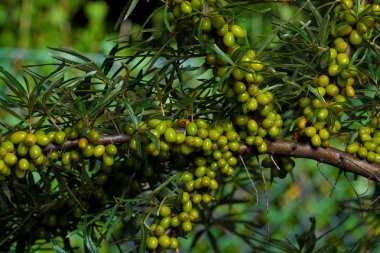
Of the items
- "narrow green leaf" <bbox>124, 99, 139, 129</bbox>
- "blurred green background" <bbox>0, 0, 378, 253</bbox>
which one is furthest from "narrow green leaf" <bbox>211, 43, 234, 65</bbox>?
"blurred green background" <bbox>0, 0, 378, 253</bbox>

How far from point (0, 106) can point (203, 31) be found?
0.65 ft

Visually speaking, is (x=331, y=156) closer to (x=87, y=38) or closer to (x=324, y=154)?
(x=324, y=154)

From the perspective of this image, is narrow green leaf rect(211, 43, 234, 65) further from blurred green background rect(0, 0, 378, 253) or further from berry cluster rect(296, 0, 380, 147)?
blurred green background rect(0, 0, 378, 253)

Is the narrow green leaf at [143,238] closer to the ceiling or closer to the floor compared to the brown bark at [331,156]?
closer to the floor

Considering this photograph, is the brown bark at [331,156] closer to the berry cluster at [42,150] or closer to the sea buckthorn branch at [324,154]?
the sea buckthorn branch at [324,154]

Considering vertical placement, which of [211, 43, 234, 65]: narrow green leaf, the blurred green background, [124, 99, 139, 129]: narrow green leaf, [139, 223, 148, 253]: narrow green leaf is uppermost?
[211, 43, 234, 65]: narrow green leaf

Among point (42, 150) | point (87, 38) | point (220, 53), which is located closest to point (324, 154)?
point (220, 53)

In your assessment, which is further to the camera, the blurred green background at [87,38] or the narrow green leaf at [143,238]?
the blurred green background at [87,38]

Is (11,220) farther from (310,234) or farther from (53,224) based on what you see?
(310,234)

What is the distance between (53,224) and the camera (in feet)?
2.50

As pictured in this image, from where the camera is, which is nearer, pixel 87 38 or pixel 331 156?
pixel 331 156

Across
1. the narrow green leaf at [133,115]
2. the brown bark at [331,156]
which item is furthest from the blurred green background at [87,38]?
the narrow green leaf at [133,115]

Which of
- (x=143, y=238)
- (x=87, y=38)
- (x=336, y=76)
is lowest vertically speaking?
(x=87, y=38)

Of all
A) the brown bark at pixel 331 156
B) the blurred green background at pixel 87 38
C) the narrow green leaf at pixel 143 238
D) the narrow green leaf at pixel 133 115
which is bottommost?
the blurred green background at pixel 87 38
